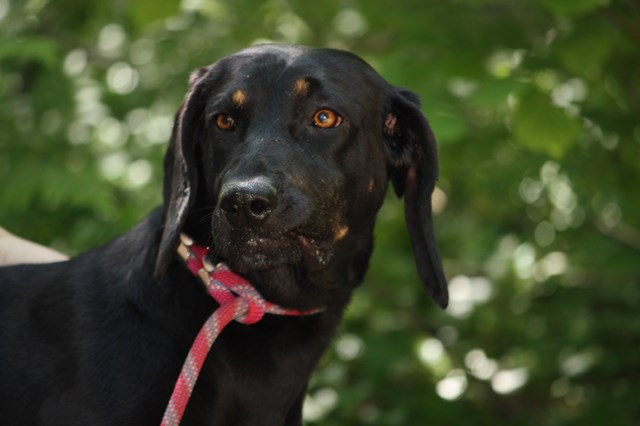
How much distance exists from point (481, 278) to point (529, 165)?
1.82m

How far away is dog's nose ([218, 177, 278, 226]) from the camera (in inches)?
100

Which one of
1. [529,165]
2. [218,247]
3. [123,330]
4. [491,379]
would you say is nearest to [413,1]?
[529,165]

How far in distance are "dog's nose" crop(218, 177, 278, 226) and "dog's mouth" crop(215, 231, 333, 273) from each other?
87 millimetres

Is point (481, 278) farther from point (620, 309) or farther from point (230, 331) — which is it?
point (230, 331)

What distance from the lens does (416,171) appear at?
3197 millimetres

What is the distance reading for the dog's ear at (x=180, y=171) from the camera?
2.74m

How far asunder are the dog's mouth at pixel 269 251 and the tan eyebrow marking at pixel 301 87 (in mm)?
461

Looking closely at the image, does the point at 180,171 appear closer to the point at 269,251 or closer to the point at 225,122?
the point at 225,122

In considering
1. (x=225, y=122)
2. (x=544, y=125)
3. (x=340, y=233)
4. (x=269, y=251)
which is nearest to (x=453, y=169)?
(x=544, y=125)

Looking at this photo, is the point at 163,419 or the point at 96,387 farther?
the point at 96,387

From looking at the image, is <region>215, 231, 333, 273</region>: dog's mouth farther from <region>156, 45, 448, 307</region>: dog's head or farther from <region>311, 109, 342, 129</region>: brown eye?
<region>311, 109, 342, 129</region>: brown eye

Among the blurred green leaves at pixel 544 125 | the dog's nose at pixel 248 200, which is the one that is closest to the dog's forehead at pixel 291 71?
the dog's nose at pixel 248 200

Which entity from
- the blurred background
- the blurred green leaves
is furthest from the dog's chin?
the blurred green leaves

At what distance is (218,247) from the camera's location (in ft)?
8.98
